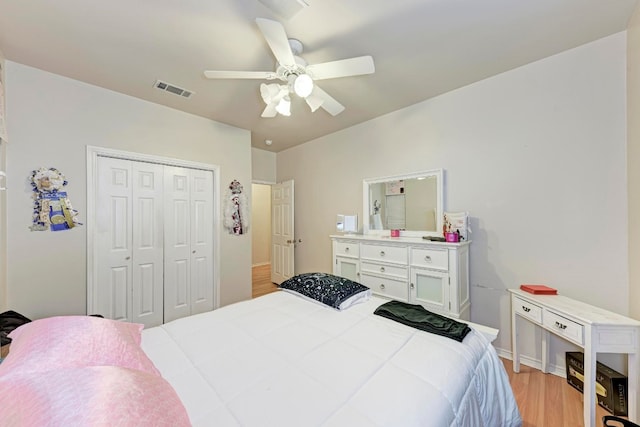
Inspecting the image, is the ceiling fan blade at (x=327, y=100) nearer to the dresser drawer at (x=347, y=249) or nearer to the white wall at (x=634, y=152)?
the dresser drawer at (x=347, y=249)

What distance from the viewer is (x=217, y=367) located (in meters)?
1.10

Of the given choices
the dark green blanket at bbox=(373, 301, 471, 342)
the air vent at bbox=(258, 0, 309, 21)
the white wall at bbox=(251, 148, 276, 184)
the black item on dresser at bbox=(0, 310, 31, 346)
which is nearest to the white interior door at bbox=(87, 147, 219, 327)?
the black item on dresser at bbox=(0, 310, 31, 346)

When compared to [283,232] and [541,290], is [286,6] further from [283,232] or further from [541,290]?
[283,232]

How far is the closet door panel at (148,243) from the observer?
9.08ft

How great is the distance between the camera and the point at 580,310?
170 cm

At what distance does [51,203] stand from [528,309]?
4183 mm

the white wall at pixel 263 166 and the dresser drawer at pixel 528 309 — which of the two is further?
the white wall at pixel 263 166

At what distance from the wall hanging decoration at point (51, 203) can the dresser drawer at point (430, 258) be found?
3.27m

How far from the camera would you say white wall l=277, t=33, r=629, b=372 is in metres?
1.86

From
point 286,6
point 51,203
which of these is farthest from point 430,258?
point 51,203

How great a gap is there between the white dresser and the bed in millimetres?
727

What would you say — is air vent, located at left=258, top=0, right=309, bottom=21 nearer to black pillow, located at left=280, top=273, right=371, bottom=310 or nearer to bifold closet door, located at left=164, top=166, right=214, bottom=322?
black pillow, located at left=280, top=273, right=371, bottom=310

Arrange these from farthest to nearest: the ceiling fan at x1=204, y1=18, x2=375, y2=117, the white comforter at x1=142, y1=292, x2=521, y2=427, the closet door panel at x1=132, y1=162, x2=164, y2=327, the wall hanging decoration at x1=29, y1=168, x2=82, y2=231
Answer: the closet door panel at x1=132, y1=162, x2=164, y2=327
the wall hanging decoration at x1=29, y1=168, x2=82, y2=231
the ceiling fan at x1=204, y1=18, x2=375, y2=117
the white comforter at x1=142, y1=292, x2=521, y2=427

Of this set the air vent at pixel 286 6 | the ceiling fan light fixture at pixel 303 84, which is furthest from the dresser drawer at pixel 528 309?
the air vent at pixel 286 6
